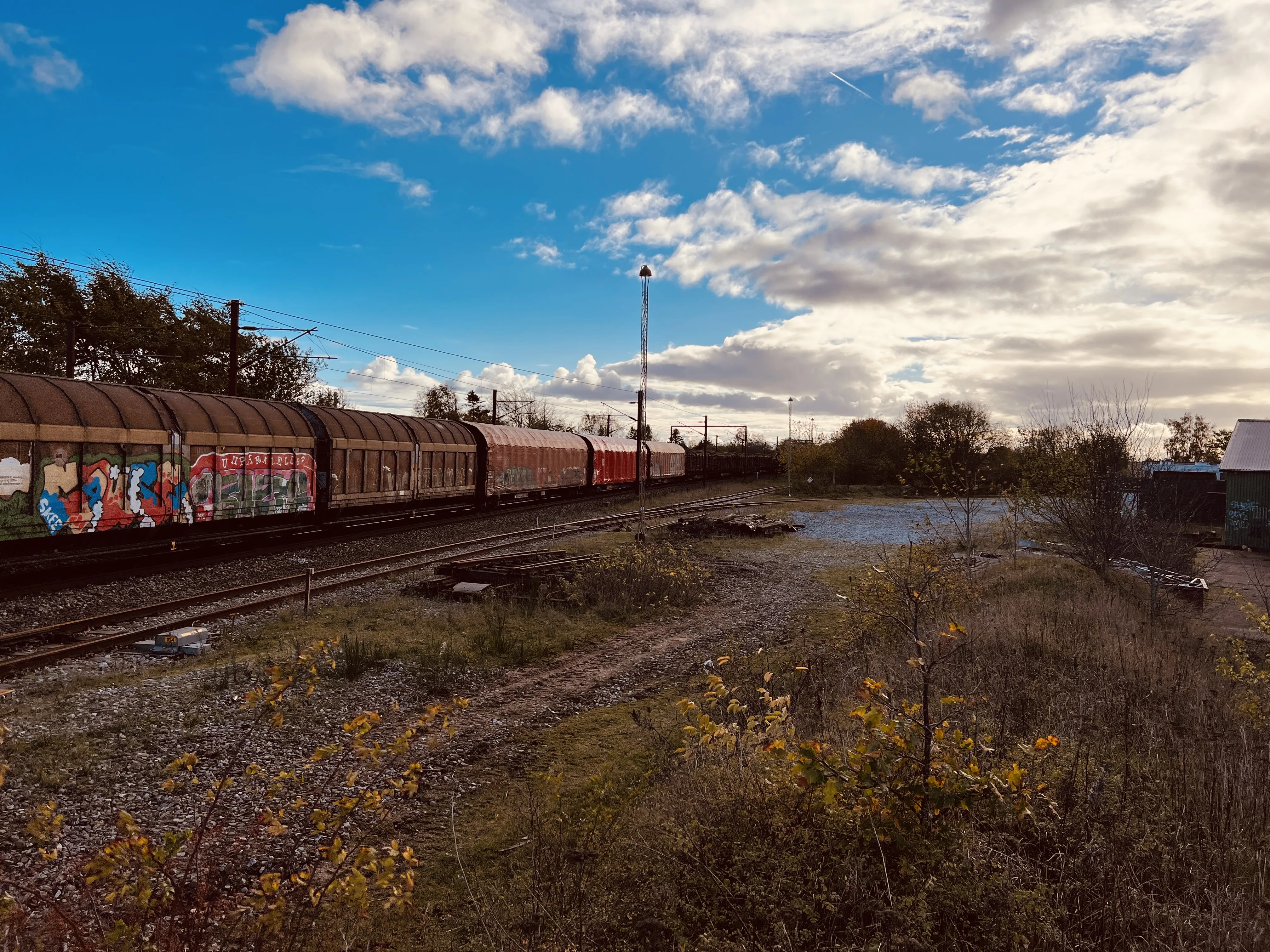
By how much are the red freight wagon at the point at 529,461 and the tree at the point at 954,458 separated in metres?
16.0

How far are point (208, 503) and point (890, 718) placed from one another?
50.9 feet

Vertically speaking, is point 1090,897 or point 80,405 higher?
point 80,405

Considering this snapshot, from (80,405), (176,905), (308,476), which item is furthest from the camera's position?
(308,476)

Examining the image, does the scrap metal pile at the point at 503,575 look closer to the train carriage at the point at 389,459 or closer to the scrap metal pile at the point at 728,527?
the train carriage at the point at 389,459

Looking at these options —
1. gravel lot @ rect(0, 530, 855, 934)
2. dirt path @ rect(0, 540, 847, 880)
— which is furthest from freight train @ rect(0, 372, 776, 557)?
dirt path @ rect(0, 540, 847, 880)

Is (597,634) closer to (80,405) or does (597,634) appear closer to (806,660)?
(806,660)

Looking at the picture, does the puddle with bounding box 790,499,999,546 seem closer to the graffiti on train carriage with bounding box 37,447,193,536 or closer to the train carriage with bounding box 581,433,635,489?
the train carriage with bounding box 581,433,635,489

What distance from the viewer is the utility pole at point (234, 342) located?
76.1 feet

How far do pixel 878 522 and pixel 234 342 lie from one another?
94.3ft

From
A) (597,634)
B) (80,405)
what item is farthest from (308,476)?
(597,634)

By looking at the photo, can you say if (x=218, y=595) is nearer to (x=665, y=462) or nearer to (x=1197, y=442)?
(x=665, y=462)

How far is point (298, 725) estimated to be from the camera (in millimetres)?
7102

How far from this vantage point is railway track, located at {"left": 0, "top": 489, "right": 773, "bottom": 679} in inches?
356

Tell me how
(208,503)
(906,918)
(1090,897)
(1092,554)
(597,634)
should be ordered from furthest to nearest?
(1092,554)
(208,503)
(597,634)
(1090,897)
(906,918)
